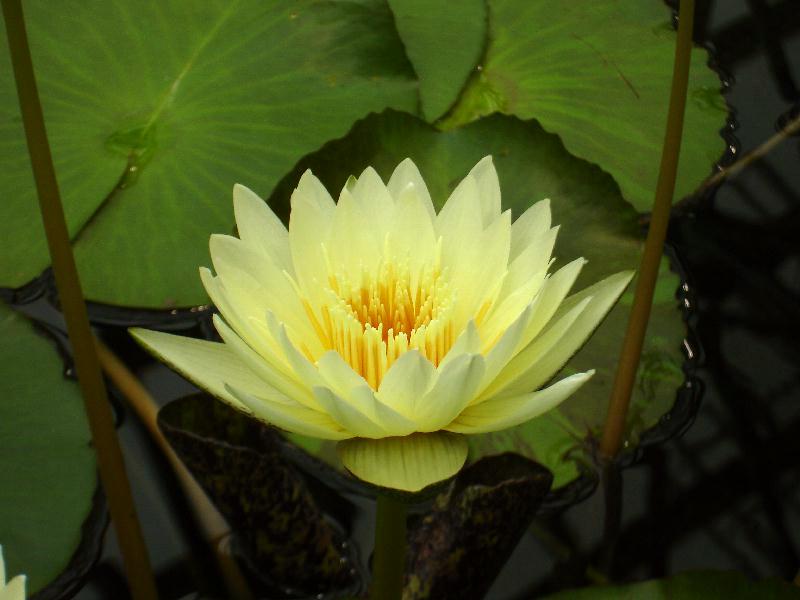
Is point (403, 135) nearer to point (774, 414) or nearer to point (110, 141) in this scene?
Result: point (110, 141)

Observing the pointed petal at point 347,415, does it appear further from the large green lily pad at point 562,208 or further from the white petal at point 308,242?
the large green lily pad at point 562,208

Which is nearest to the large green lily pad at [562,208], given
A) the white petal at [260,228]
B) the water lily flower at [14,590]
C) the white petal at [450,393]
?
the white petal at [260,228]

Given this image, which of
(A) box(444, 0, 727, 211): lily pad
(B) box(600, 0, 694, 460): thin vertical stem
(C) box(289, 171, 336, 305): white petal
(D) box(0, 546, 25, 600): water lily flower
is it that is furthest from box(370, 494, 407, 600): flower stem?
(A) box(444, 0, 727, 211): lily pad

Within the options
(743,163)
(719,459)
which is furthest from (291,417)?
(743,163)

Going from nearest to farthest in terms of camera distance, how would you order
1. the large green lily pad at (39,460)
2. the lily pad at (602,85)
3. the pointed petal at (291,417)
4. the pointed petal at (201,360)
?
the pointed petal at (291,417)
the pointed petal at (201,360)
the large green lily pad at (39,460)
the lily pad at (602,85)

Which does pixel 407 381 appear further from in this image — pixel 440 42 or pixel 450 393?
pixel 440 42

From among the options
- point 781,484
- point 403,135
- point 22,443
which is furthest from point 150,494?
point 781,484
